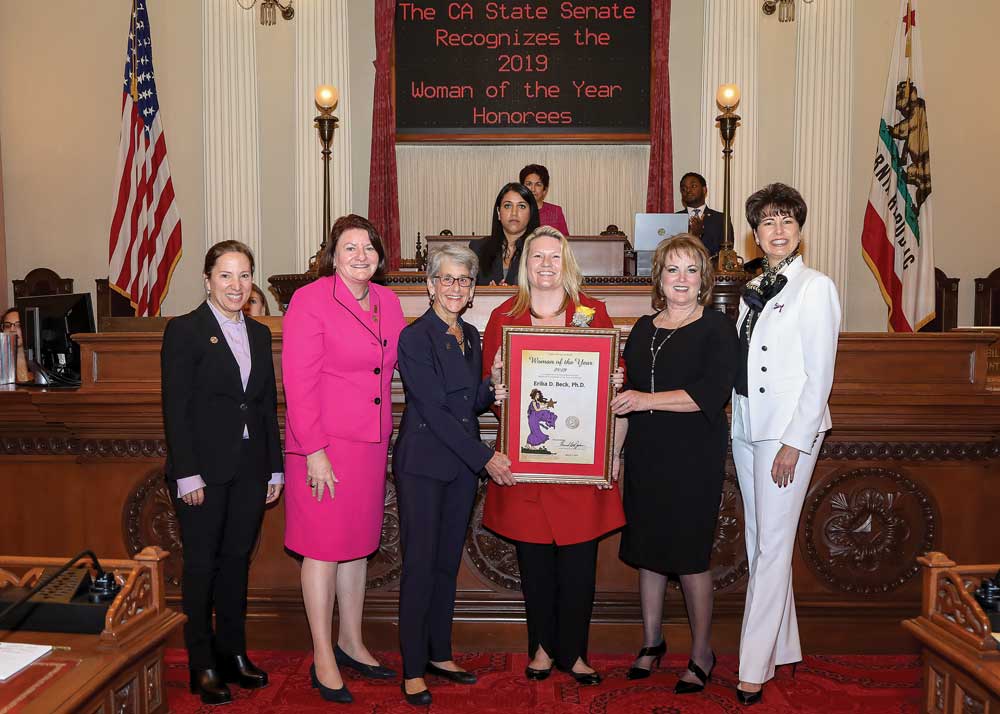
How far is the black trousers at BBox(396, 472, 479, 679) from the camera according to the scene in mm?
2973

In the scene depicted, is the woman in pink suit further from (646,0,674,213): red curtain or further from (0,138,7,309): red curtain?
(0,138,7,309): red curtain

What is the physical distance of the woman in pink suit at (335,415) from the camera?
2906mm

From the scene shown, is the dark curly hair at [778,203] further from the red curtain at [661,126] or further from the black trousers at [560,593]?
the red curtain at [661,126]

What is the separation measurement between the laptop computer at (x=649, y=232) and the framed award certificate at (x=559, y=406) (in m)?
Result: 2.12

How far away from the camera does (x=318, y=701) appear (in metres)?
3.11

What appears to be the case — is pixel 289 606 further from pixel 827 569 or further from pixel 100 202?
pixel 100 202

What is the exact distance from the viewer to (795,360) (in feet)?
9.66

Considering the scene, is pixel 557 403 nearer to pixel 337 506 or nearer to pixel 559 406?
pixel 559 406

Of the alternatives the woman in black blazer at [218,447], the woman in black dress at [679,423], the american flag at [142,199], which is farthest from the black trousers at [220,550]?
the american flag at [142,199]

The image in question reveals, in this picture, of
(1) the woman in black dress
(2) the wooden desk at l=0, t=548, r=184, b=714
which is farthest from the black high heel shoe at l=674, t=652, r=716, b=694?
(2) the wooden desk at l=0, t=548, r=184, b=714

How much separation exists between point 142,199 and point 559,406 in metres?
6.15

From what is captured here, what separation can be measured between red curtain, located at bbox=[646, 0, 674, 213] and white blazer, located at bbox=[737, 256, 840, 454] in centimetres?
612

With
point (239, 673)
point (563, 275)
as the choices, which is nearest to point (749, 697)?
point (563, 275)

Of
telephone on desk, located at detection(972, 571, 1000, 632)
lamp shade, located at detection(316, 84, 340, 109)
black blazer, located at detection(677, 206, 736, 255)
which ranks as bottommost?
telephone on desk, located at detection(972, 571, 1000, 632)
